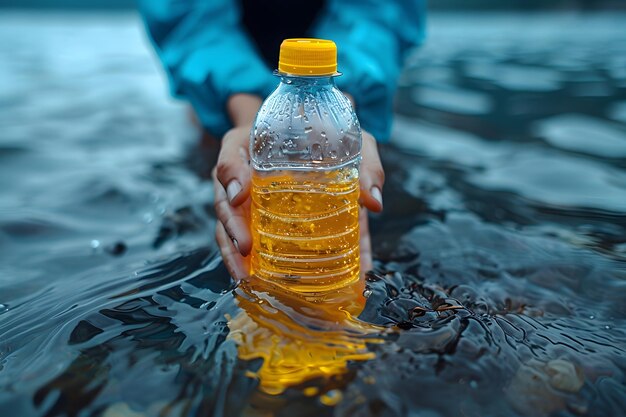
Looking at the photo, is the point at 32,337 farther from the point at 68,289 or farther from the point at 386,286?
the point at 386,286

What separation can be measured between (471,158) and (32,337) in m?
2.85

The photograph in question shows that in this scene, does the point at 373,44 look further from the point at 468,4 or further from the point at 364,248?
the point at 468,4

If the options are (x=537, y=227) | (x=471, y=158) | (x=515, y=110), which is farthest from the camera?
(x=515, y=110)

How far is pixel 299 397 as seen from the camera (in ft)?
4.35

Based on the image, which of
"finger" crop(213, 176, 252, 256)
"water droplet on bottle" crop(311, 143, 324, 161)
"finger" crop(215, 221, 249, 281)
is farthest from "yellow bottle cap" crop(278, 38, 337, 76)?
"finger" crop(215, 221, 249, 281)

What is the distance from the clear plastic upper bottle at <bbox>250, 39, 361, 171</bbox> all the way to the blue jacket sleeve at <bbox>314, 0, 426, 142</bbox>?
130 centimetres

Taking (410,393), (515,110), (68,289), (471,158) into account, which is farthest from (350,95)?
(515,110)

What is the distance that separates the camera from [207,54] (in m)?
2.96

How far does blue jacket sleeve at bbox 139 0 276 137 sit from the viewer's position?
2.90 metres

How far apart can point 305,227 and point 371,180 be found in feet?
1.01

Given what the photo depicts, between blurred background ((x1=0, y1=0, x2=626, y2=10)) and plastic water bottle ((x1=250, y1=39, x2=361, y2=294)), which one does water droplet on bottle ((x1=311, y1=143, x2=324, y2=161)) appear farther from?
blurred background ((x1=0, y1=0, x2=626, y2=10))

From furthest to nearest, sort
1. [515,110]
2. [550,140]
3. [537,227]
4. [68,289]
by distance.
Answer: [515,110] < [550,140] < [537,227] < [68,289]

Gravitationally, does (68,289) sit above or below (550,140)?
above

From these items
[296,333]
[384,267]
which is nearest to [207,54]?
[384,267]
